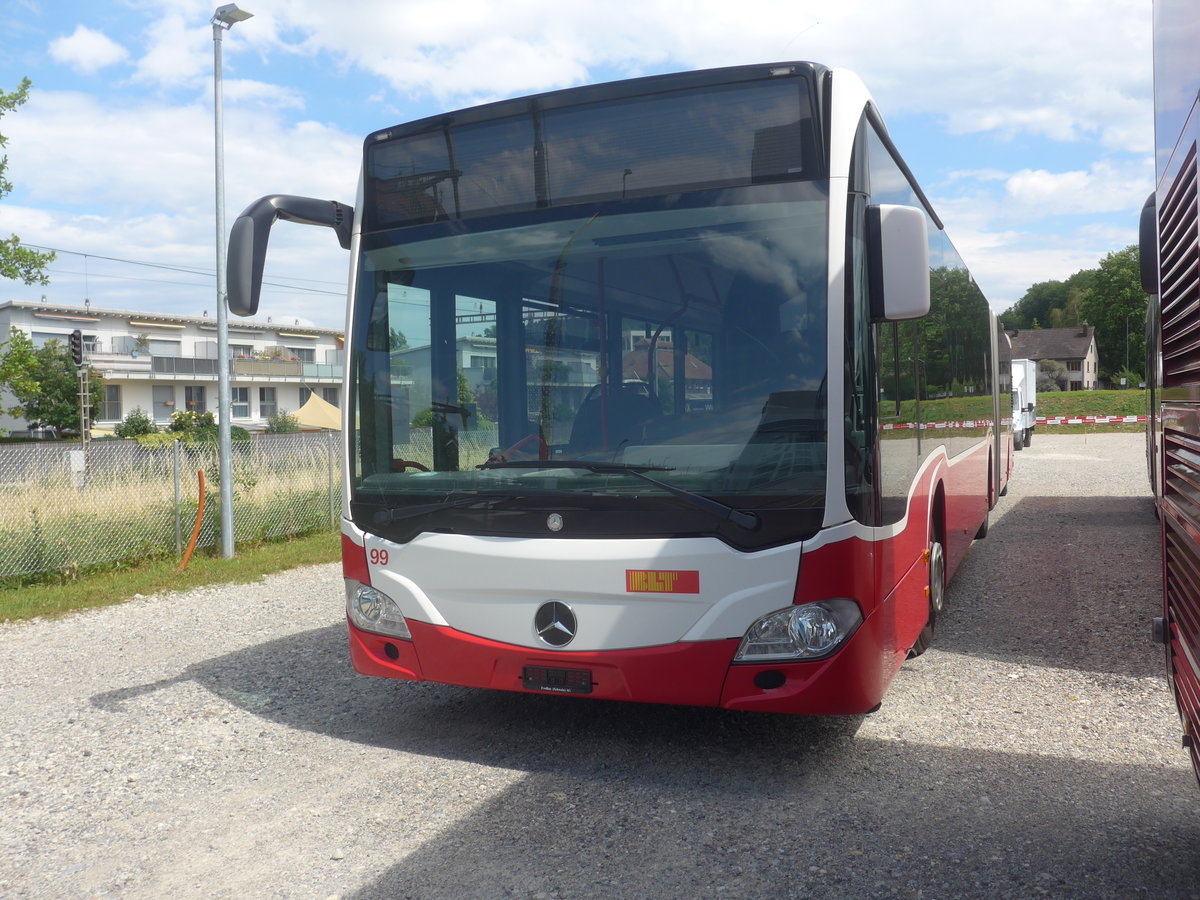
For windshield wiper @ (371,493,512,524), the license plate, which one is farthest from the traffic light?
the license plate

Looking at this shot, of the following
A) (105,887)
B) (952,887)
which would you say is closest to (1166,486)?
(952,887)

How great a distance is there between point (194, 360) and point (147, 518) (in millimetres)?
52470

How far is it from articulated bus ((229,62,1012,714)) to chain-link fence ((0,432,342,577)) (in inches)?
288

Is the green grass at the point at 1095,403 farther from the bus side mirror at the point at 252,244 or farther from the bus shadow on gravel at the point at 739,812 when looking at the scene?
the bus side mirror at the point at 252,244

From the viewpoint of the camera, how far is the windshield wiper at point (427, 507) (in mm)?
4562

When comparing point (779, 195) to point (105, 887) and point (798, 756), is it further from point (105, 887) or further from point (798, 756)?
point (105, 887)

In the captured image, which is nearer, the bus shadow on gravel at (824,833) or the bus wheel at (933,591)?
the bus shadow on gravel at (824,833)

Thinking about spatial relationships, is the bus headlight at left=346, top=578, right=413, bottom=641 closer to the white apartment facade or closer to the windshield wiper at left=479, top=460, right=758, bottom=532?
the windshield wiper at left=479, top=460, right=758, bottom=532

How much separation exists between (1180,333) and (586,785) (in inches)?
115

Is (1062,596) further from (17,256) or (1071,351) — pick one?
(1071,351)

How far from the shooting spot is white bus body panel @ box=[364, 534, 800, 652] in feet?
13.5

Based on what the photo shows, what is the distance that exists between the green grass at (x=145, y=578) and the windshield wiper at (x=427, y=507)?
Result: 5.87 metres

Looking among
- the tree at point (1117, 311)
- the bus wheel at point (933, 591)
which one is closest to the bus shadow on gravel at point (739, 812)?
the bus wheel at point (933, 591)

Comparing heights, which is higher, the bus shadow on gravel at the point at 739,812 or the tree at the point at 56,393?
the tree at the point at 56,393
